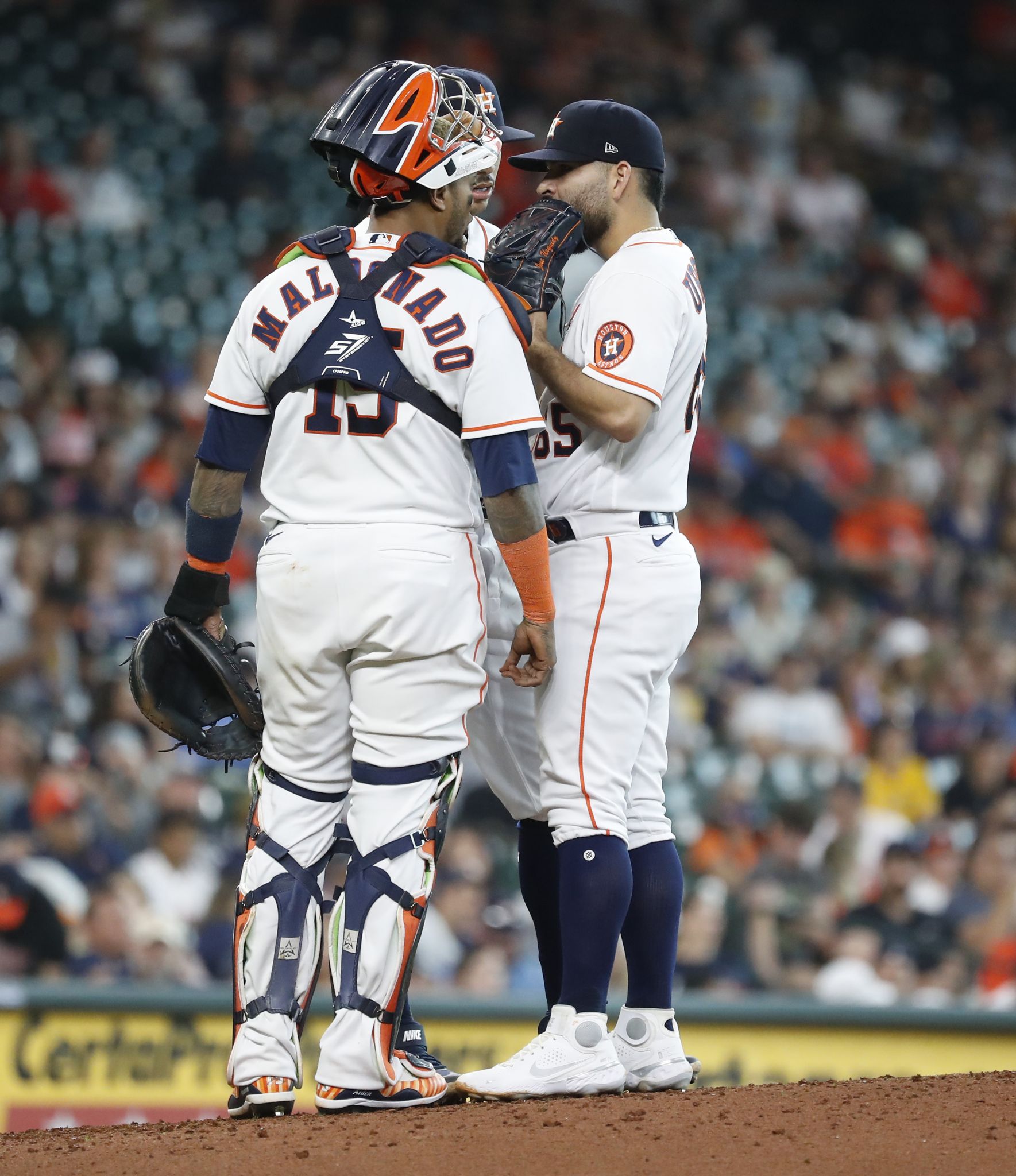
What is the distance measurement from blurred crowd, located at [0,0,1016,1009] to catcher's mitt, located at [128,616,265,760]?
254 centimetres

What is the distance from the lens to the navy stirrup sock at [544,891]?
12.5 feet

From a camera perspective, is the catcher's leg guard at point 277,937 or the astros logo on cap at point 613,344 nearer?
the catcher's leg guard at point 277,937

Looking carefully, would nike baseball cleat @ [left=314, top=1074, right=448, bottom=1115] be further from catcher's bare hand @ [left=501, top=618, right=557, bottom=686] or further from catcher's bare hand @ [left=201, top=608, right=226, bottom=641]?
catcher's bare hand @ [left=201, top=608, right=226, bottom=641]

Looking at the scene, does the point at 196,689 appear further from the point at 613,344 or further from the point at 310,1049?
the point at 310,1049

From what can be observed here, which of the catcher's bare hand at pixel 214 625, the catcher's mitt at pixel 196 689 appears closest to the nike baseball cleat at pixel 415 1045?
the catcher's mitt at pixel 196 689

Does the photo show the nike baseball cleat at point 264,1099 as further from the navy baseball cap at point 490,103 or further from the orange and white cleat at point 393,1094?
the navy baseball cap at point 490,103

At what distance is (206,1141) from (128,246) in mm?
7642

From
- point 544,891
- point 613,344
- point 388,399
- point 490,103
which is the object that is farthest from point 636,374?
point 544,891

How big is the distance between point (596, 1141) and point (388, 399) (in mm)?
1502

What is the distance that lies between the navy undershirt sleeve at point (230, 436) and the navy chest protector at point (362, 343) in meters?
0.10

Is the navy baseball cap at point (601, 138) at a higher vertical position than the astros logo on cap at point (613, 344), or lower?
higher

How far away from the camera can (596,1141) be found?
302cm

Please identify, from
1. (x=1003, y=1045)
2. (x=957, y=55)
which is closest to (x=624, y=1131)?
(x=1003, y=1045)

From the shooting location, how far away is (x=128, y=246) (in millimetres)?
9875
